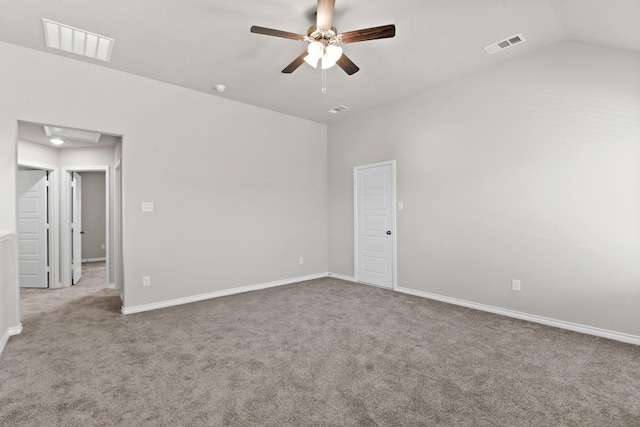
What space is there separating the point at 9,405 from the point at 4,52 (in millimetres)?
3313

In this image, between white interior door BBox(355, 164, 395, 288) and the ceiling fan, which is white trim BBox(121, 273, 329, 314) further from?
the ceiling fan

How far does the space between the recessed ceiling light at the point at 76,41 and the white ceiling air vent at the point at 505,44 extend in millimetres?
3918

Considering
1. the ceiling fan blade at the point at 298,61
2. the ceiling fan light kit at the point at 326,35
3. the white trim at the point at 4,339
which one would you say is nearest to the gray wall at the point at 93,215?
the white trim at the point at 4,339

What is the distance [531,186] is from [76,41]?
5.04 metres

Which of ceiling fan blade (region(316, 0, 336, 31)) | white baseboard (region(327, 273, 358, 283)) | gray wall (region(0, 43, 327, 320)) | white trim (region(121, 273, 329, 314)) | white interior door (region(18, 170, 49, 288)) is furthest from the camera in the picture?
white baseboard (region(327, 273, 358, 283))

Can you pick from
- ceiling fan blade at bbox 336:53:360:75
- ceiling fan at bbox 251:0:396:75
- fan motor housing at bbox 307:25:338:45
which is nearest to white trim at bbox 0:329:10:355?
ceiling fan at bbox 251:0:396:75

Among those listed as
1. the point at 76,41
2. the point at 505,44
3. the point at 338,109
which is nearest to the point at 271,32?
the point at 76,41

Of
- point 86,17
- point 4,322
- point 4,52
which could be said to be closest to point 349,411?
point 4,322

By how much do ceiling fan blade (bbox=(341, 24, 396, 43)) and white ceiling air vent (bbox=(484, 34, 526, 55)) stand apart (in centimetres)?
153

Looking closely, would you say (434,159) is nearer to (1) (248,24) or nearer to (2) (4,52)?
(1) (248,24)

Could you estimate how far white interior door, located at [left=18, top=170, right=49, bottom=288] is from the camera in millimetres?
5316

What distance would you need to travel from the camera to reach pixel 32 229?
535cm

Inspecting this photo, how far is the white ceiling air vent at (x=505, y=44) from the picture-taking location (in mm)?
3172

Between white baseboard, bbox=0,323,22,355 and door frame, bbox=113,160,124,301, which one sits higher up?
door frame, bbox=113,160,124,301
